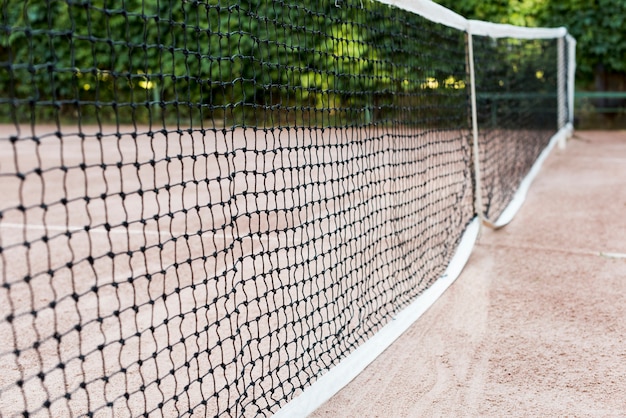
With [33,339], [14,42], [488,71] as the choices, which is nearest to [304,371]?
[33,339]

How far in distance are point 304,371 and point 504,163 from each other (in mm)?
4637

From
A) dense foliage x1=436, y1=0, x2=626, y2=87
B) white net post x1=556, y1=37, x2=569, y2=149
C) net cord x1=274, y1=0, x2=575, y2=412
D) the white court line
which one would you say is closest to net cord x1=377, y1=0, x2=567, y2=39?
net cord x1=274, y1=0, x2=575, y2=412

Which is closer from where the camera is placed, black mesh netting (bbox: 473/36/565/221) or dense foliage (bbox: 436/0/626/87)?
black mesh netting (bbox: 473/36/565/221)

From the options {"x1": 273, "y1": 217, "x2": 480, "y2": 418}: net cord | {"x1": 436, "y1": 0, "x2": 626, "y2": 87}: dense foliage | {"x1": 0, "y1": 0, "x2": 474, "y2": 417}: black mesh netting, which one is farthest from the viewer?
{"x1": 436, "y1": 0, "x2": 626, "y2": 87}: dense foliage

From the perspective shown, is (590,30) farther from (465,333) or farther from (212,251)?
(465,333)

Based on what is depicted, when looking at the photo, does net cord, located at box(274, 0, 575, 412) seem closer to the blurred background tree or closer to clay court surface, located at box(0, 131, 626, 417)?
clay court surface, located at box(0, 131, 626, 417)

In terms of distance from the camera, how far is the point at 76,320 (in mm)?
3297

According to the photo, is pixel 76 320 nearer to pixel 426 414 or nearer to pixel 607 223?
pixel 426 414

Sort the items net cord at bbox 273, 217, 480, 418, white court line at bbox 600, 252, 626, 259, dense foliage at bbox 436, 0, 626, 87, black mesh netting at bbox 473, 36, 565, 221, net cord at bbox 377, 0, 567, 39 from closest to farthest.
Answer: net cord at bbox 273, 217, 480, 418
net cord at bbox 377, 0, 567, 39
white court line at bbox 600, 252, 626, 259
black mesh netting at bbox 473, 36, 565, 221
dense foliage at bbox 436, 0, 626, 87

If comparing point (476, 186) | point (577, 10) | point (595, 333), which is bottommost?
point (595, 333)

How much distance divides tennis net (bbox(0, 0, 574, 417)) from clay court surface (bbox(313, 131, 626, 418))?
0.12 metres

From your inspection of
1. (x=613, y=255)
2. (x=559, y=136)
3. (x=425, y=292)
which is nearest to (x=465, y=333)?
(x=425, y=292)

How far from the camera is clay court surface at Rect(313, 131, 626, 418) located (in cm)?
241

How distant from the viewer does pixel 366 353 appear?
2.75 metres
